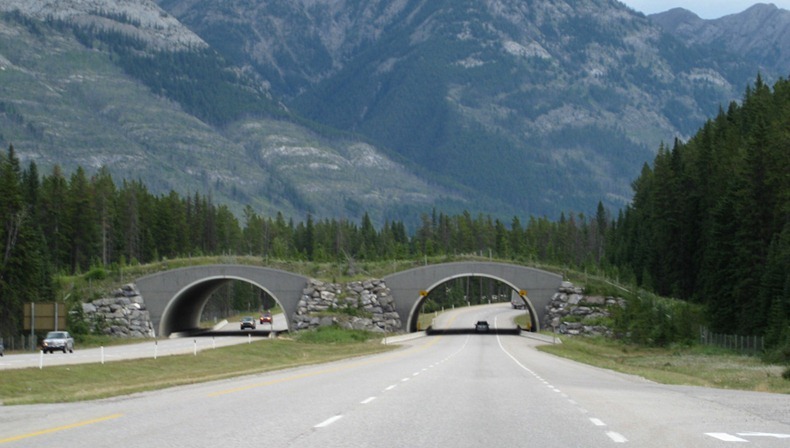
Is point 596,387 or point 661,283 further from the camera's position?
point 661,283

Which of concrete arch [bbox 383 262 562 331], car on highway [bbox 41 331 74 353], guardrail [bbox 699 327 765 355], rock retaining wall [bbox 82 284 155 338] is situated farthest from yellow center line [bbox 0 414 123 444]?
concrete arch [bbox 383 262 562 331]

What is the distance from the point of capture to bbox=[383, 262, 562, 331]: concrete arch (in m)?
89.8

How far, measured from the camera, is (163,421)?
17969 mm

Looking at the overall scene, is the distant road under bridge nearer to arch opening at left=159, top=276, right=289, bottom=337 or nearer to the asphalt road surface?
arch opening at left=159, top=276, right=289, bottom=337

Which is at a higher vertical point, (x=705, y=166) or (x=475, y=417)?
(x=705, y=166)

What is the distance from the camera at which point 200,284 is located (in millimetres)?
92062

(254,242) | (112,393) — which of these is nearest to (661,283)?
(112,393)

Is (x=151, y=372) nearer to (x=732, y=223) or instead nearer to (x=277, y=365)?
(x=277, y=365)

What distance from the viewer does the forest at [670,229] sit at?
7144 centimetres

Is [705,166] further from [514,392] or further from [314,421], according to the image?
[314,421]

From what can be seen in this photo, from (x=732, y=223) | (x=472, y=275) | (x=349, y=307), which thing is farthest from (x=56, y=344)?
(x=732, y=223)

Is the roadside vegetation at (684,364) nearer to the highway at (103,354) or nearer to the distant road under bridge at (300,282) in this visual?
the distant road under bridge at (300,282)

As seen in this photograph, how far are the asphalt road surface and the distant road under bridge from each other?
2299 inches

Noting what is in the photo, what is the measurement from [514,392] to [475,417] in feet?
24.7
